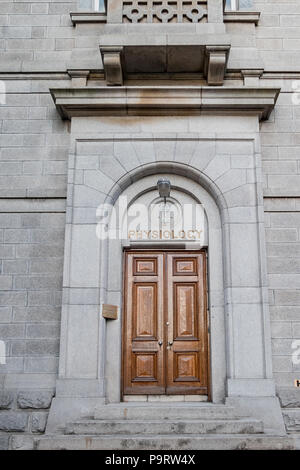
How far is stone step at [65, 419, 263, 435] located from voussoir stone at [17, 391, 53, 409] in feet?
2.85

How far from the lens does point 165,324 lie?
28.2 feet

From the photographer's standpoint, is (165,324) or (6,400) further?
(165,324)

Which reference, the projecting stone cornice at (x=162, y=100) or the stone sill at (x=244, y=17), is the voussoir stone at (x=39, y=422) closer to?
the projecting stone cornice at (x=162, y=100)

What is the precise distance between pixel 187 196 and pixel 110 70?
107 inches

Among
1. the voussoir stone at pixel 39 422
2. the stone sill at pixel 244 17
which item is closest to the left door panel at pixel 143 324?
the voussoir stone at pixel 39 422

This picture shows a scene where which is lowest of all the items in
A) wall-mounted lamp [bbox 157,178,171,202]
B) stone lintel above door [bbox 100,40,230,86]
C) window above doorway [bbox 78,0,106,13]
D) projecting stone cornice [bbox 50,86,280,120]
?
wall-mounted lamp [bbox 157,178,171,202]

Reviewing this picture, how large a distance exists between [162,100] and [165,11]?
1873 millimetres

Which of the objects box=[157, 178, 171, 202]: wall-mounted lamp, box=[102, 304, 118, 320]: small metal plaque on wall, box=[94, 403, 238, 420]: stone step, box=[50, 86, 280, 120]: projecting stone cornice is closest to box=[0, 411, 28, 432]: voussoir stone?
box=[94, 403, 238, 420]: stone step

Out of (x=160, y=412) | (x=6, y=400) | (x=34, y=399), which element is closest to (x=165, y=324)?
(x=160, y=412)

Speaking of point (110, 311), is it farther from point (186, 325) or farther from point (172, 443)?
point (172, 443)

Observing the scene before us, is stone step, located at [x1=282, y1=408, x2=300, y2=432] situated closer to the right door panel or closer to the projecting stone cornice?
the right door panel

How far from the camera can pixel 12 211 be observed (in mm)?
8812

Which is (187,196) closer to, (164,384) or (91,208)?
(91,208)

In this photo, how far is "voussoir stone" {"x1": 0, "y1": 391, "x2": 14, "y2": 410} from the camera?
793 centimetres
